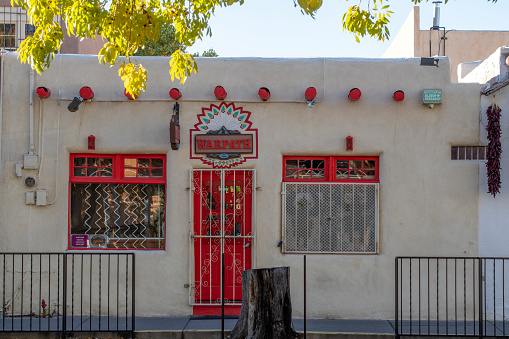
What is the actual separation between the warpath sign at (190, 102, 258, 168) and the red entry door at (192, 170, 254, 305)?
227mm

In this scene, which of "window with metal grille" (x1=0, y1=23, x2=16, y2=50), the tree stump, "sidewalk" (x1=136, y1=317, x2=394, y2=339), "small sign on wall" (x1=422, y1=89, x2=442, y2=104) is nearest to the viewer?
the tree stump

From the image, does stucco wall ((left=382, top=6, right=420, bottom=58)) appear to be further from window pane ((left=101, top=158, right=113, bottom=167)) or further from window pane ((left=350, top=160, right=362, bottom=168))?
window pane ((left=101, top=158, right=113, bottom=167))

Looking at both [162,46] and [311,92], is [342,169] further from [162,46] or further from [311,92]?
[162,46]

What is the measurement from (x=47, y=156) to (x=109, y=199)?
1.20 m

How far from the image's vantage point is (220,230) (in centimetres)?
859

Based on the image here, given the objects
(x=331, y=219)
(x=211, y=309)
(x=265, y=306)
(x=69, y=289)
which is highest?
(x=331, y=219)

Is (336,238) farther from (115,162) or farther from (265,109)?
(115,162)

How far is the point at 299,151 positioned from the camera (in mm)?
8555

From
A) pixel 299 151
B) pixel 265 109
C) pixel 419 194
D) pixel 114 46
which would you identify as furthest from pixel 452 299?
pixel 114 46

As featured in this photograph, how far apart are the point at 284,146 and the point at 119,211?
Answer: 114 inches

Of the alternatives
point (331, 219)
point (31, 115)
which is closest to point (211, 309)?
point (331, 219)

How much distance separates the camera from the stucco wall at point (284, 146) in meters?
8.45

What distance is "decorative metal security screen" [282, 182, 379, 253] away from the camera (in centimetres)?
855

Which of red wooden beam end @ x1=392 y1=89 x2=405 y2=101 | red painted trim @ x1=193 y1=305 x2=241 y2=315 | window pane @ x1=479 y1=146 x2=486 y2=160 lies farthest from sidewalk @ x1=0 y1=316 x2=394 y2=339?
red wooden beam end @ x1=392 y1=89 x2=405 y2=101
